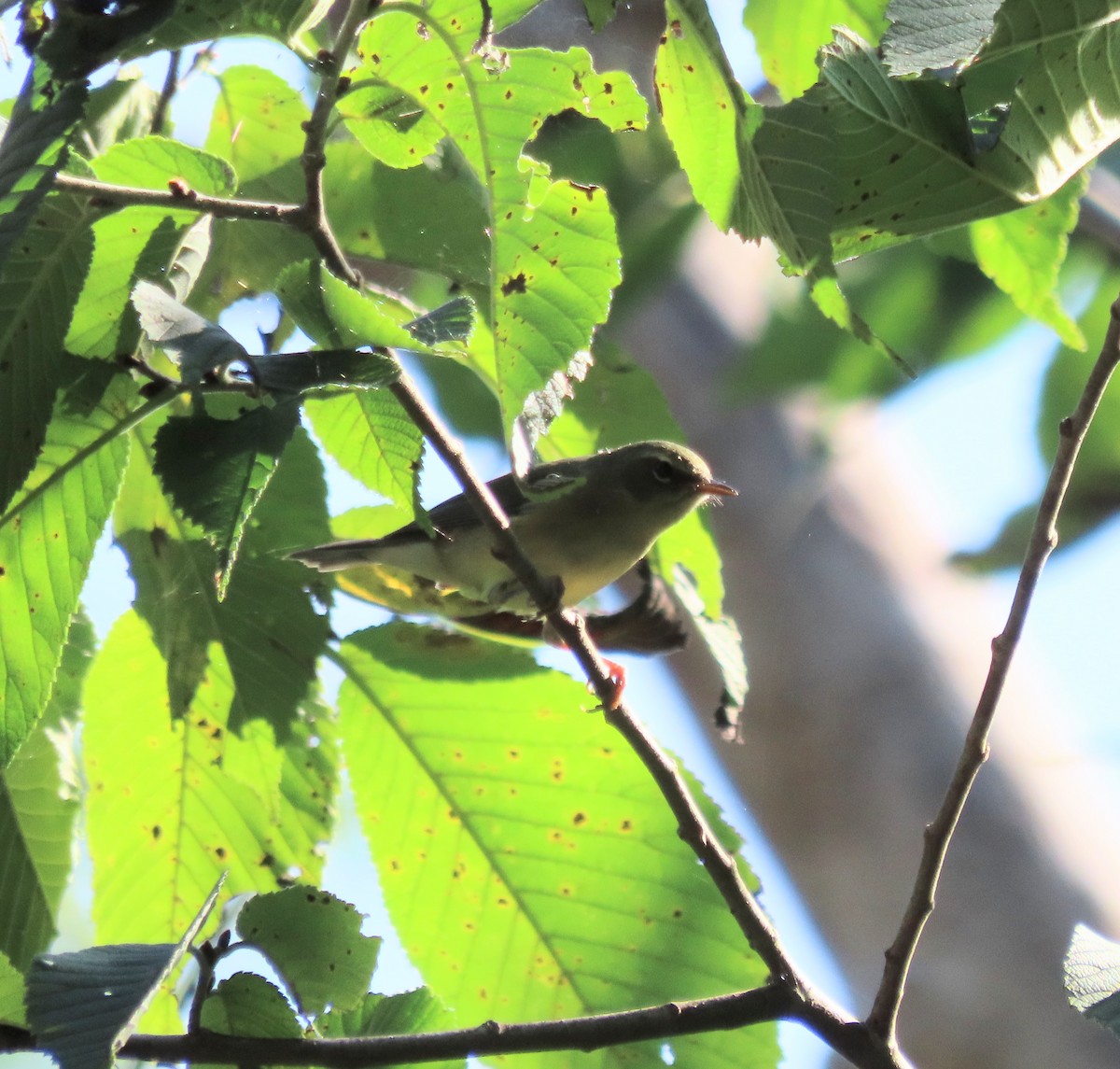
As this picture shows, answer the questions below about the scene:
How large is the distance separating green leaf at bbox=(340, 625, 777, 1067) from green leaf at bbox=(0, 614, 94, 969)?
48cm

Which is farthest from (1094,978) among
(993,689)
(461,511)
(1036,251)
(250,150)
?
(461,511)

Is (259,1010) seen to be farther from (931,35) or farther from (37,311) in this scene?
(931,35)

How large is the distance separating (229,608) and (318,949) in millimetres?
598

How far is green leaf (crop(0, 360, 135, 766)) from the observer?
60.5 inches

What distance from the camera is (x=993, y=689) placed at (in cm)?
163

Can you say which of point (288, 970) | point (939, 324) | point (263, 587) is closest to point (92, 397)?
point (263, 587)

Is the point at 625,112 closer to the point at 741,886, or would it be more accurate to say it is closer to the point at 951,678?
the point at 741,886

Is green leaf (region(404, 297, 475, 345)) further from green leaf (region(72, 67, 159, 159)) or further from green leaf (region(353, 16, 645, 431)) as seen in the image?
green leaf (region(72, 67, 159, 159))

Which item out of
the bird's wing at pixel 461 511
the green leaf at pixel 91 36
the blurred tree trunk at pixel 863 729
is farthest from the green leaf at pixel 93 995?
the blurred tree trunk at pixel 863 729

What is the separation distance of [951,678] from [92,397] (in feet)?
12.1

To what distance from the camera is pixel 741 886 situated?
1732mm

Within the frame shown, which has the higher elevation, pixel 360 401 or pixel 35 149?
pixel 35 149

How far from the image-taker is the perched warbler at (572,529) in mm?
3486

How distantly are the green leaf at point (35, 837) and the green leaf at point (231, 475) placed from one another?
0.97 metres
